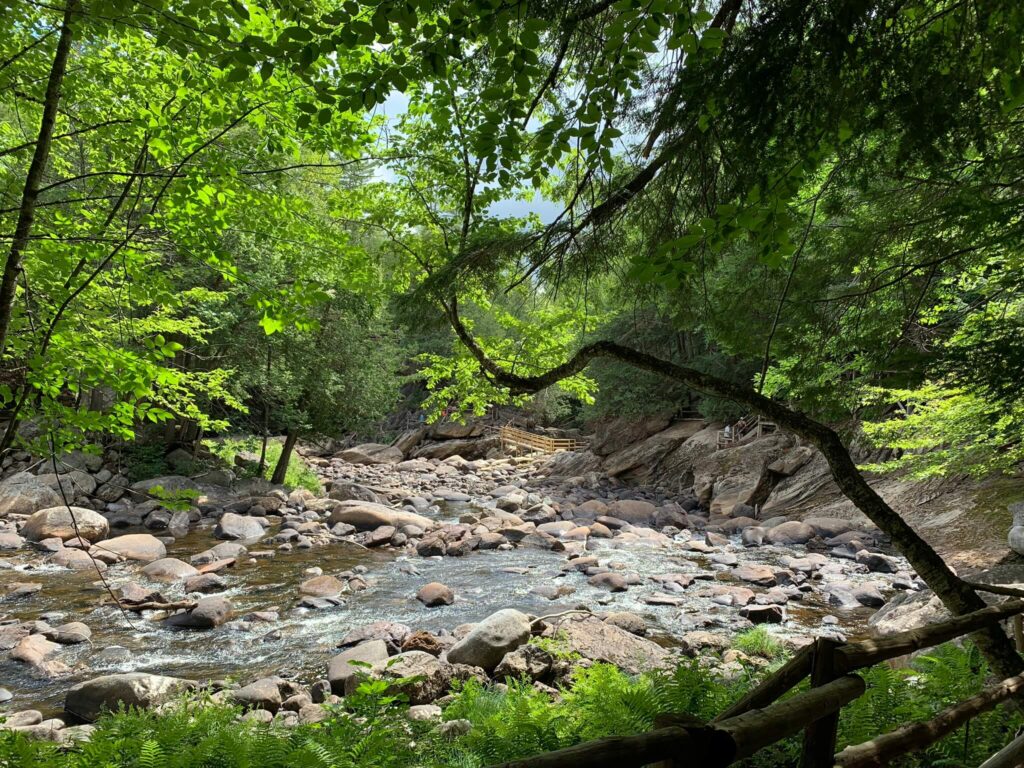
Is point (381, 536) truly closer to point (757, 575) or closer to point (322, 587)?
point (322, 587)

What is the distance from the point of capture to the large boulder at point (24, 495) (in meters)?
13.5

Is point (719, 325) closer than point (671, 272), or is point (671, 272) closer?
point (671, 272)

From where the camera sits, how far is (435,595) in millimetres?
10031

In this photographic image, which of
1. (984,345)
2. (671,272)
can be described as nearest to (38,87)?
(671,272)

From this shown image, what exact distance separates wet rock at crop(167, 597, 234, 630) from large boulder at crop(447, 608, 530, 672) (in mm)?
3714

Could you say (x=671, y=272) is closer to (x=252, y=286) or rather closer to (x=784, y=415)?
(x=784, y=415)

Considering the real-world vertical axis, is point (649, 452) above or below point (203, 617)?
above

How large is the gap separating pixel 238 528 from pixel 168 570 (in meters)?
3.61

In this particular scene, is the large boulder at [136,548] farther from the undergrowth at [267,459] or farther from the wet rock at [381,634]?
the undergrowth at [267,459]

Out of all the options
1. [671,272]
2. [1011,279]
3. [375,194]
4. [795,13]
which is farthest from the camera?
[375,194]

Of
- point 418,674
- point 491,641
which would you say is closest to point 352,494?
point 491,641

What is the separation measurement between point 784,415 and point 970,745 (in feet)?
6.86

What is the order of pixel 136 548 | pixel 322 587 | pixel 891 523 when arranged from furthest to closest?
pixel 136 548 → pixel 322 587 → pixel 891 523

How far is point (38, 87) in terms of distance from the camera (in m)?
3.83
